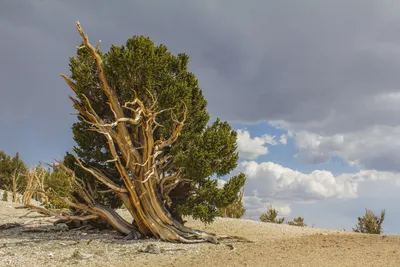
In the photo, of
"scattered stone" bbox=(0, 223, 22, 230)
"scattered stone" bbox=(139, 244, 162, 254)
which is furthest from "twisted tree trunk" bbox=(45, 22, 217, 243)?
"scattered stone" bbox=(0, 223, 22, 230)

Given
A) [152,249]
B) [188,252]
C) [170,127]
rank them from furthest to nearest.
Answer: [170,127] → [188,252] → [152,249]

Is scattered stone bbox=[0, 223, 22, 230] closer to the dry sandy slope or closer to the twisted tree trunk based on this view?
the dry sandy slope

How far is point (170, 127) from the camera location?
17922 millimetres

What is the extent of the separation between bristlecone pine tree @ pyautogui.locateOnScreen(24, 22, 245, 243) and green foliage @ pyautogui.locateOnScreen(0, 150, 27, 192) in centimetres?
3589

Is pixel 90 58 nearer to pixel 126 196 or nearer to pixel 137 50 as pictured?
pixel 137 50

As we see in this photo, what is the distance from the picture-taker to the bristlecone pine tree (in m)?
16.6

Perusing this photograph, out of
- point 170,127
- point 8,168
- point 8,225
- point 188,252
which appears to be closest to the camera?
point 188,252

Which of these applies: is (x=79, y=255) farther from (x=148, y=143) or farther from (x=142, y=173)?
(x=148, y=143)

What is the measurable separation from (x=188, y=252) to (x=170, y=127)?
568cm

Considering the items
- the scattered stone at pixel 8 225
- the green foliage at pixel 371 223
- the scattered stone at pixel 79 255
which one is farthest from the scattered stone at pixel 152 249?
the green foliage at pixel 371 223

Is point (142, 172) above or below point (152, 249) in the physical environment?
above

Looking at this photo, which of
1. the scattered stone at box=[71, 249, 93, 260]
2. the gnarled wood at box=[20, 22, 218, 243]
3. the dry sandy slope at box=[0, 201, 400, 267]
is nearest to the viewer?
the dry sandy slope at box=[0, 201, 400, 267]

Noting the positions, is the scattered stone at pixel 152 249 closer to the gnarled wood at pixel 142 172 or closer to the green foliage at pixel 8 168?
the gnarled wood at pixel 142 172

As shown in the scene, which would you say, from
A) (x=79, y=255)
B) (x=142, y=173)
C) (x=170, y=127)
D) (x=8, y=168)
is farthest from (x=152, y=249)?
(x=8, y=168)
